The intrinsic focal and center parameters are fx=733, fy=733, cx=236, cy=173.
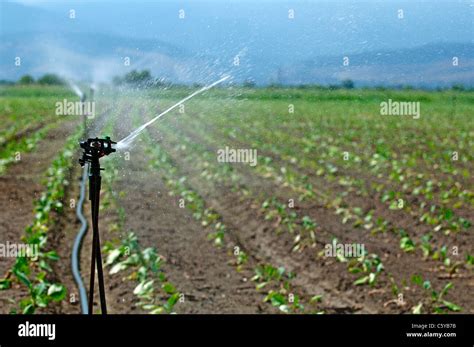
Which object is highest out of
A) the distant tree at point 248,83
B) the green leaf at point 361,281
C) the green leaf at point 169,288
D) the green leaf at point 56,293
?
the distant tree at point 248,83

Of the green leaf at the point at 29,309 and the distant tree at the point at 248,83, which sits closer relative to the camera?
the distant tree at the point at 248,83

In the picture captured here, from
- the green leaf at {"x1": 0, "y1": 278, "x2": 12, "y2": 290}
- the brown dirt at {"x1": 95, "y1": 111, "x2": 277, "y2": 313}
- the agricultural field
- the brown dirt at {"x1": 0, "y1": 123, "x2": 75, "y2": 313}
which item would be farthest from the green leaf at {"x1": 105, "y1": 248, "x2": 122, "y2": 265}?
the green leaf at {"x1": 0, "y1": 278, "x2": 12, "y2": 290}

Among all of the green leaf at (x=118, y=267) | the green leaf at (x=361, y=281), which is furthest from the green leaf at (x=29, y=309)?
the green leaf at (x=361, y=281)

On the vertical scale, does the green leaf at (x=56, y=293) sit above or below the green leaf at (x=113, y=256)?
below

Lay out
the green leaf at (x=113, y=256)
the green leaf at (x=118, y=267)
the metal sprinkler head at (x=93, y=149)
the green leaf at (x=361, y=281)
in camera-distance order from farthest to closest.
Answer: the green leaf at (x=113, y=256) < the green leaf at (x=118, y=267) < the green leaf at (x=361, y=281) < the metal sprinkler head at (x=93, y=149)

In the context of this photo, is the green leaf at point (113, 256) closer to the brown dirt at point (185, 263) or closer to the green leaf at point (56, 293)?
the brown dirt at point (185, 263)

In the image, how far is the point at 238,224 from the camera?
6.40 m

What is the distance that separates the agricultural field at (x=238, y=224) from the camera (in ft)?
14.1

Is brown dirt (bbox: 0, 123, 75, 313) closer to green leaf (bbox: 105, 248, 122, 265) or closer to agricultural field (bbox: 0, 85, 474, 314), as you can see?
agricultural field (bbox: 0, 85, 474, 314)

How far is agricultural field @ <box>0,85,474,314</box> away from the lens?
4305 millimetres

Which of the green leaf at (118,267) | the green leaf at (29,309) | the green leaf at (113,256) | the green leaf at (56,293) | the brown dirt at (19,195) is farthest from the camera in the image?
the green leaf at (113,256)

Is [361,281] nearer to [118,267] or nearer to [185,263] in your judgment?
[185,263]

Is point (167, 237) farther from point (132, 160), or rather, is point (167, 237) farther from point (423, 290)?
point (132, 160)
